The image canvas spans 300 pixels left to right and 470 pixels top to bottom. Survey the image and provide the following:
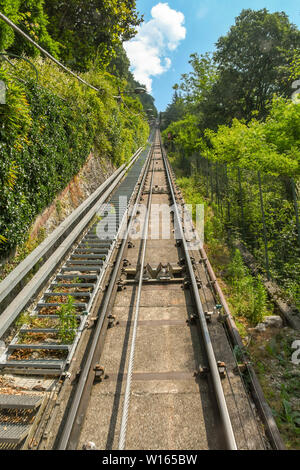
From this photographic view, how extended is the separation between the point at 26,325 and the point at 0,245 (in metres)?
1.56

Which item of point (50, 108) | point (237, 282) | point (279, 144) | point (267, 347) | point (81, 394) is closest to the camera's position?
point (81, 394)

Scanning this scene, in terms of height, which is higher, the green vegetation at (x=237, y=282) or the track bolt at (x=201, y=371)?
the green vegetation at (x=237, y=282)

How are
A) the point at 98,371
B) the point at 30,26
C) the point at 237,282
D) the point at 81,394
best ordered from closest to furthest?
the point at 81,394, the point at 98,371, the point at 237,282, the point at 30,26

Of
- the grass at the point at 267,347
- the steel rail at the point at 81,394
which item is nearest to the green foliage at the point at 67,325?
the steel rail at the point at 81,394

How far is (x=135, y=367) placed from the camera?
154 inches

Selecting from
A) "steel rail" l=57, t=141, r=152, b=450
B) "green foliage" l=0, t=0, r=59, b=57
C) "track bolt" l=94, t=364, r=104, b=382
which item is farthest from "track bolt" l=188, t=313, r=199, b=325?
"green foliage" l=0, t=0, r=59, b=57

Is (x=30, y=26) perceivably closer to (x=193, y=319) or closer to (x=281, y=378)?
(x=193, y=319)

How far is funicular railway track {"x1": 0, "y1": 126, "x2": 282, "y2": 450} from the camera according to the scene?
117 inches

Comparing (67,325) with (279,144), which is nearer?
(67,325)

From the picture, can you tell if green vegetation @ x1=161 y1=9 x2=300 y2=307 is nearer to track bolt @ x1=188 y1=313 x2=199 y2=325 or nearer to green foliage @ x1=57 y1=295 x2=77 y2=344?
track bolt @ x1=188 y1=313 x2=199 y2=325

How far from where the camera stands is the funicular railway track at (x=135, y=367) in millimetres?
2971

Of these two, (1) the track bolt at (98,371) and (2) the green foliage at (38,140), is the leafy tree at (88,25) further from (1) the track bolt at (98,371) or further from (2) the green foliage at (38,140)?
(1) the track bolt at (98,371)

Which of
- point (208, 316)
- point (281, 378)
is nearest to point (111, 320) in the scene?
point (208, 316)

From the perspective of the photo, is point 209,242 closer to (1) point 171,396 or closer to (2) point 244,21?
(1) point 171,396
